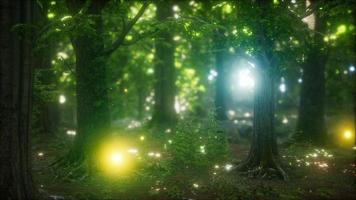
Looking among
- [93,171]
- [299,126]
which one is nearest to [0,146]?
[93,171]

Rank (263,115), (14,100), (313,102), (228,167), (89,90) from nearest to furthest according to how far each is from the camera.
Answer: (14,100), (89,90), (263,115), (228,167), (313,102)

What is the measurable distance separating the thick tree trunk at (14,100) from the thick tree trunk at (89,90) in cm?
420

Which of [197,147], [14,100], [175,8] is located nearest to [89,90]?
[197,147]

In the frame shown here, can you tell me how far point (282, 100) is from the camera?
38.3m

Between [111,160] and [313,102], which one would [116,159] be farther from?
[313,102]

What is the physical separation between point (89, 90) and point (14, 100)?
15.4ft

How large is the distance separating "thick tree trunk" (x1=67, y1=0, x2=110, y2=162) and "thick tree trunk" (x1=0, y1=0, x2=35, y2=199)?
420 cm

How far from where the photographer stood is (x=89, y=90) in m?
12.8

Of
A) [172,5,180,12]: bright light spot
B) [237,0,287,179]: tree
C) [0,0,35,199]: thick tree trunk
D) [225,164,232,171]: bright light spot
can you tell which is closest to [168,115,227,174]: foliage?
[225,164,232,171]: bright light spot

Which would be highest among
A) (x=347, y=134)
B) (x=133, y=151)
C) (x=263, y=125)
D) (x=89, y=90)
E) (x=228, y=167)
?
(x=89, y=90)

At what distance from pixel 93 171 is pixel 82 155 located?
0.72 meters

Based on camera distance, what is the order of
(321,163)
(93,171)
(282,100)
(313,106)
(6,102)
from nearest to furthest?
(6,102) → (93,171) → (321,163) → (313,106) → (282,100)

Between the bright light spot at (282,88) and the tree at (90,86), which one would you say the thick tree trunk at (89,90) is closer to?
the tree at (90,86)

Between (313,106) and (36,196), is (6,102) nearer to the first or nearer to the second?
(36,196)
